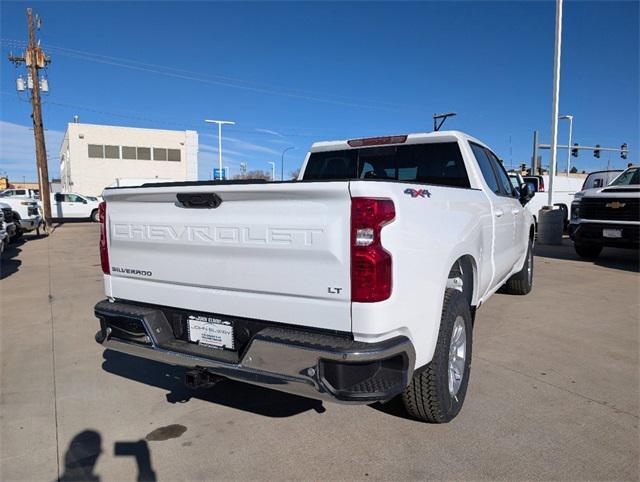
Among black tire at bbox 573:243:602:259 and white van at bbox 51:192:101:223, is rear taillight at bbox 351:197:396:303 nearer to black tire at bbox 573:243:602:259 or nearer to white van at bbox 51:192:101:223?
black tire at bbox 573:243:602:259

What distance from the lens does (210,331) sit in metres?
2.89

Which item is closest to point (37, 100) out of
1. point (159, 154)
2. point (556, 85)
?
point (556, 85)

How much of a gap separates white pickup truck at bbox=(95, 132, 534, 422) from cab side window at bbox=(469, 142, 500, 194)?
3.48ft

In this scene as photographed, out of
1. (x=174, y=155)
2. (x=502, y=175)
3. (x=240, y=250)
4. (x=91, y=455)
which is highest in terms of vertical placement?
(x=174, y=155)

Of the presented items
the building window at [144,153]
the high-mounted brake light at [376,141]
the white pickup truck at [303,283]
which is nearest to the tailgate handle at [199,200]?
the white pickup truck at [303,283]

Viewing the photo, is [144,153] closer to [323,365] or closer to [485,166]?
[485,166]

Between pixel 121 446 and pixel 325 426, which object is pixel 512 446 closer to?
pixel 325 426

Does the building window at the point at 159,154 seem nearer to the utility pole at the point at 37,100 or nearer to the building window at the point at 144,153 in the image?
the building window at the point at 144,153

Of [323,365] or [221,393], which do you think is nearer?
[323,365]

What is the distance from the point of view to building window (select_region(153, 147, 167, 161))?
5037 centimetres

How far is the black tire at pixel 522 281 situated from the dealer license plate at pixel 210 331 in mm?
5011

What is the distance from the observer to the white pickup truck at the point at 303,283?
2.36 meters

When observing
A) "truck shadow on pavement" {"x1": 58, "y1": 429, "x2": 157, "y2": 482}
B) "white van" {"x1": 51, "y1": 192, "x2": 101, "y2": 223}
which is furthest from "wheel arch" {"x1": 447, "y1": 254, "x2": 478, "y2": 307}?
"white van" {"x1": 51, "y1": 192, "x2": 101, "y2": 223}

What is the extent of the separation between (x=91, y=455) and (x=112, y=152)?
5105cm
